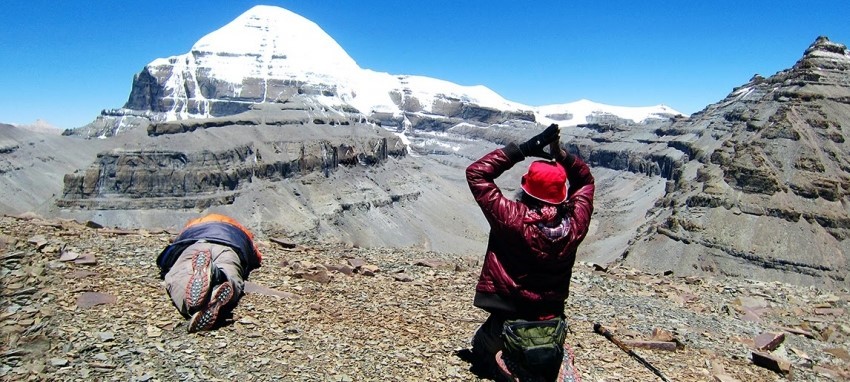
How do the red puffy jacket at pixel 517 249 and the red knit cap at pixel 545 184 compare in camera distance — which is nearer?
the red puffy jacket at pixel 517 249

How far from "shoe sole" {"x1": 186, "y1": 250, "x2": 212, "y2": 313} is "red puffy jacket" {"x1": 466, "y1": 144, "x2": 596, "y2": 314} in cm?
335

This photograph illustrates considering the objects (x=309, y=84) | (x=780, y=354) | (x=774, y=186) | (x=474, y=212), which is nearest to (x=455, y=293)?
(x=780, y=354)

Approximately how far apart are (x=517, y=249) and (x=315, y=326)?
313 cm

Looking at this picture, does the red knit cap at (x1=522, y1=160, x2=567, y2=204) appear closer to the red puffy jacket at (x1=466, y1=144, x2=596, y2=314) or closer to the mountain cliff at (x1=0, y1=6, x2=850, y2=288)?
the red puffy jacket at (x1=466, y1=144, x2=596, y2=314)

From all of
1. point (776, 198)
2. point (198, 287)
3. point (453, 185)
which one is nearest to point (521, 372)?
point (198, 287)

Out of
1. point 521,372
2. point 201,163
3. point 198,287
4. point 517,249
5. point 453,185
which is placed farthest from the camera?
point 453,185

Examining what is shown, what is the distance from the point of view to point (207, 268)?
24.8 feet

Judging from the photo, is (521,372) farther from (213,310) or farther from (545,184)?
(213,310)

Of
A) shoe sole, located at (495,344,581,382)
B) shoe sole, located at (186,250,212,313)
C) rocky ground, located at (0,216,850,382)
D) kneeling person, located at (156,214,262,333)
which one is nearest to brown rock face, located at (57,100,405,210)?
rocky ground, located at (0,216,850,382)

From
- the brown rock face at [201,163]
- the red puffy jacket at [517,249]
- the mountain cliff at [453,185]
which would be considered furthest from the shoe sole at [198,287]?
the brown rock face at [201,163]

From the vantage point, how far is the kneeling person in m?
7.21

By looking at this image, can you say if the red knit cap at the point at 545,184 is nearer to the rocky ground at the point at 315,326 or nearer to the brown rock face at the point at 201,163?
the rocky ground at the point at 315,326

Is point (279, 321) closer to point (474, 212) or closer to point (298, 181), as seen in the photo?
point (298, 181)

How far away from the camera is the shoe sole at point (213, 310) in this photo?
22.8 ft
